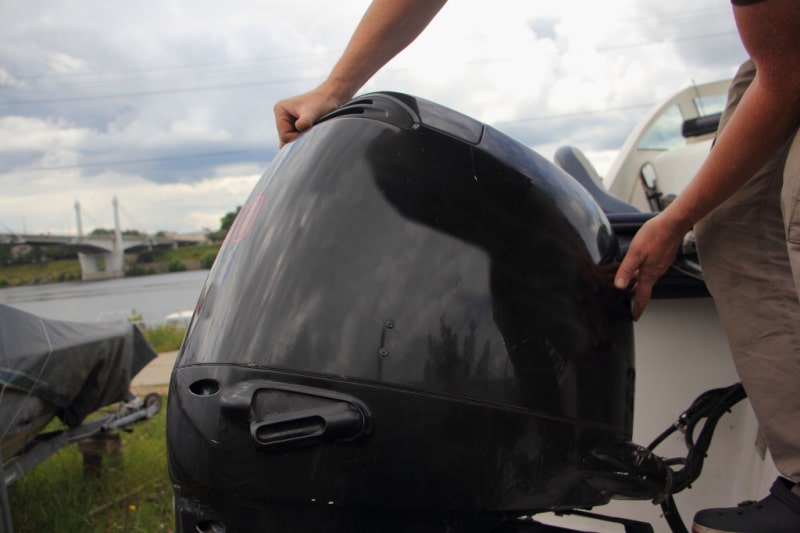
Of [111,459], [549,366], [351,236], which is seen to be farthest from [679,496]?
[111,459]

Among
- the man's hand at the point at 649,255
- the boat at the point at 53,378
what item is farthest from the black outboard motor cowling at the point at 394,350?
the boat at the point at 53,378

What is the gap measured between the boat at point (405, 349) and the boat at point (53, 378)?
222 cm

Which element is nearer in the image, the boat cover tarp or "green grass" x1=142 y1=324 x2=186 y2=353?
the boat cover tarp

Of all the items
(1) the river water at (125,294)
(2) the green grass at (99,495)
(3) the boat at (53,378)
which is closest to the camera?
(3) the boat at (53,378)

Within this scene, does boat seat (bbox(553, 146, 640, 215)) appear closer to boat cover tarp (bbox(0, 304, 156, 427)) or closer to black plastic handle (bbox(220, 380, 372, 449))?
black plastic handle (bbox(220, 380, 372, 449))

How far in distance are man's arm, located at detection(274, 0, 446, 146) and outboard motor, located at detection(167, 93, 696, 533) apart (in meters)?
0.23

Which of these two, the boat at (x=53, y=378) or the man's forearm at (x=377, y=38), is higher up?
the man's forearm at (x=377, y=38)

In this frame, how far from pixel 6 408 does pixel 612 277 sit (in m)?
2.67

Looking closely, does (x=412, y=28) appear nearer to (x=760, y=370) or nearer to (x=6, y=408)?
(x=760, y=370)

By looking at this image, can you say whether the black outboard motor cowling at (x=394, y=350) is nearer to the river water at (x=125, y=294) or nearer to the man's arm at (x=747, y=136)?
the man's arm at (x=747, y=136)

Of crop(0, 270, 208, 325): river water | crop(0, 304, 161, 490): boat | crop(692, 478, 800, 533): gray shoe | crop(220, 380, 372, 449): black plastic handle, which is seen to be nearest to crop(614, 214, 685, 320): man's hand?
crop(692, 478, 800, 533): gray shoe

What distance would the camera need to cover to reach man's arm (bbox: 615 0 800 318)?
0.90 metres

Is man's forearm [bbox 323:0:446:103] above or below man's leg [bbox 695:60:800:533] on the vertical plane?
above

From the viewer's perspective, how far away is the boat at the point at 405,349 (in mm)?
933
